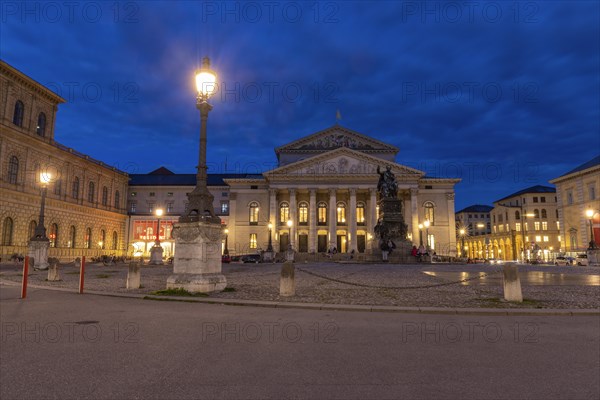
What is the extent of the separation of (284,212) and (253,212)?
547cm

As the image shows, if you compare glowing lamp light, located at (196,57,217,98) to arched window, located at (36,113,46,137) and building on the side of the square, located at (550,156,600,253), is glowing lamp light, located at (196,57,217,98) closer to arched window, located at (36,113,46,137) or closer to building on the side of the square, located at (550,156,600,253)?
arched window, located at (36,113,46,137)

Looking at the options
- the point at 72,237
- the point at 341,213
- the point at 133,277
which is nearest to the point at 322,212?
the point at 341,213

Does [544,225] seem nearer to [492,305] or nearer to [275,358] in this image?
[492,305]

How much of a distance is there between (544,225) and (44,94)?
95.0 m

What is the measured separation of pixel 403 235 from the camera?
33031 millimetres

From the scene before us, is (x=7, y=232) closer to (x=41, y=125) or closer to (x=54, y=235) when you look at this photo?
(x=54, y=235)

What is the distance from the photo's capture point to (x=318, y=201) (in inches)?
2859

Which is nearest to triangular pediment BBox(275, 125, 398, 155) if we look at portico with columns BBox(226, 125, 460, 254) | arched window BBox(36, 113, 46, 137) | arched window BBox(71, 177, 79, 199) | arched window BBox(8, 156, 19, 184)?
portico with columns BBox(226, 125, 460, 254)

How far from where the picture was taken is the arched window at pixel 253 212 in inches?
2847

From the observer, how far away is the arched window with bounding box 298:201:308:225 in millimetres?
71438

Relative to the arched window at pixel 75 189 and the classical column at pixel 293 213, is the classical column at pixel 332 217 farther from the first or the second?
the arched window at pixel 75 189

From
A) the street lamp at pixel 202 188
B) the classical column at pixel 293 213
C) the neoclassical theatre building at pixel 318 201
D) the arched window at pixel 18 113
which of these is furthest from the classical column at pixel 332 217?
the street lamp at pixel 202 188

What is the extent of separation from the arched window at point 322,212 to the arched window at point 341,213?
2.22 metres

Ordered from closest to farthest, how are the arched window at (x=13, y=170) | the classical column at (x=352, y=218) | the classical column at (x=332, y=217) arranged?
the arched window at (x=13, y=170), the classical column at (x=352, y=218), the classical column at (x=332, y=217)
